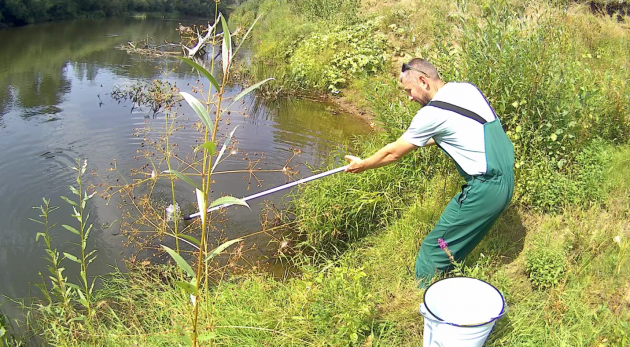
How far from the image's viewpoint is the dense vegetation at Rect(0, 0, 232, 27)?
1866 centimetres

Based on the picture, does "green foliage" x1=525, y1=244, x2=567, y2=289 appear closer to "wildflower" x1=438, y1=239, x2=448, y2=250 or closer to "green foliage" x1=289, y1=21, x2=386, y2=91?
"wildflower" x1=438, y1=239, x2=448, y2=250

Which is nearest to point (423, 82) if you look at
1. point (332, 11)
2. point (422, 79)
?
point (422, 79)

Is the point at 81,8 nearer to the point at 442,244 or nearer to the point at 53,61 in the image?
the point at 53,61

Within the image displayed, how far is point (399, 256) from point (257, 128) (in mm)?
4915

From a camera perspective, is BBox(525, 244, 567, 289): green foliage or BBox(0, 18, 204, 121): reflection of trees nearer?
BBox(525, 244, 567, 289): green foliage

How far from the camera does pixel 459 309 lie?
2.80 meters

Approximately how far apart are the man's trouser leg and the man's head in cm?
67

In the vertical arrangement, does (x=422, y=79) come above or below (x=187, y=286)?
above

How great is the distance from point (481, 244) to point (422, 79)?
4.92ft

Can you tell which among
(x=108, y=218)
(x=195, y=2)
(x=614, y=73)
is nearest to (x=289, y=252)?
(x=108, y=218)

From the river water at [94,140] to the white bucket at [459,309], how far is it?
191cm

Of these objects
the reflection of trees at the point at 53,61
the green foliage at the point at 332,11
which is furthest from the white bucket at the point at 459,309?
the green foliage at the point at 332,11

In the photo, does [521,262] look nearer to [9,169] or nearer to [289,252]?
[289,252]

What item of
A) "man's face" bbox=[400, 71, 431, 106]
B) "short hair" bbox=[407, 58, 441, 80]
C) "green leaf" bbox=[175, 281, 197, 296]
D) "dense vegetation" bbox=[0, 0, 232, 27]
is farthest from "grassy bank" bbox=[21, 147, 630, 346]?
"dense vegetation" bbox=[0, 0, 232, 27]
